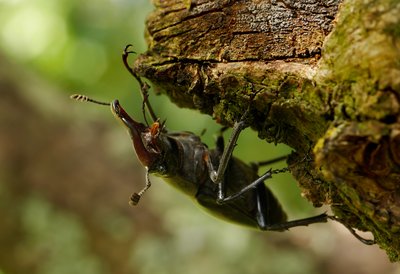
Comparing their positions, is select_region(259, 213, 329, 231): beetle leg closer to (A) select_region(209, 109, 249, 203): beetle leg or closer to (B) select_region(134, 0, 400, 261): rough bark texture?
(A) select_region(209, 109, 249, 203): beetle leg

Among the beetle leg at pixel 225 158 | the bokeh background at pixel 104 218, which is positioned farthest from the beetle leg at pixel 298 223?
the bokeh background at pixel 104 218

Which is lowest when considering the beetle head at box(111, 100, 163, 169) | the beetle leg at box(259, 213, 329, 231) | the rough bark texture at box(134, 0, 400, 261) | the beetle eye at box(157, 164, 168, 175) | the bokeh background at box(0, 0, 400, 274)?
the bokeh background at box(0, 0, 400, 274)

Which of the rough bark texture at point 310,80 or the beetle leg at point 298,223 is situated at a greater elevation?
the rough bark texture at point 310,80

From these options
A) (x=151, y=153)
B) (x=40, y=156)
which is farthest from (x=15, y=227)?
(x=151, y=153)

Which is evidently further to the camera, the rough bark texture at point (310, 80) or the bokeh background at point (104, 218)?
the bokeh background at point (104, 218)

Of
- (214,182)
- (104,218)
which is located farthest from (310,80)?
(104,218)

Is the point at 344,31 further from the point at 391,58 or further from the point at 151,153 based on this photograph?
the point at 151,153

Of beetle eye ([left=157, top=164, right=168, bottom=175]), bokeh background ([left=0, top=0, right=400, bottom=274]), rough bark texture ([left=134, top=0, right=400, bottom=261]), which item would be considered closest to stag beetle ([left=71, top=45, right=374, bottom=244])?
beetle eye ([left=157, top=164, right=168, bottom=175])

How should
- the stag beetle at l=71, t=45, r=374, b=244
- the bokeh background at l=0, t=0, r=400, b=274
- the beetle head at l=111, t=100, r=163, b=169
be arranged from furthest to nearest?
1. the bokeh background at l=0, t=0, r=400, b=274
2. the stag beetle at l=71, t=45, r=374, b=244
3. the beetle head at l=111, t=100, r=163, b=169

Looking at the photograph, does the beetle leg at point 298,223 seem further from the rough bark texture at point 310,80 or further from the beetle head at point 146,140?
the beetle head at point 146,140
